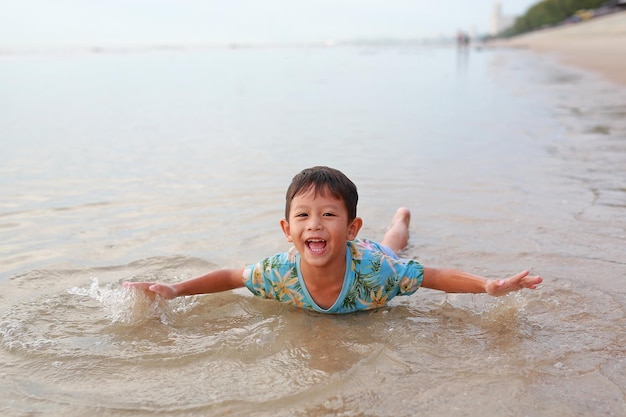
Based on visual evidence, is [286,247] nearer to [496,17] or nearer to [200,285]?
[200,285]

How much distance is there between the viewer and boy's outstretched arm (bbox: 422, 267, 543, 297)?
3.01 m

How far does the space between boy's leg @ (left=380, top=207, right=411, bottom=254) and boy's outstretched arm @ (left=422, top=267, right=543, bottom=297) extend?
926 millimetres

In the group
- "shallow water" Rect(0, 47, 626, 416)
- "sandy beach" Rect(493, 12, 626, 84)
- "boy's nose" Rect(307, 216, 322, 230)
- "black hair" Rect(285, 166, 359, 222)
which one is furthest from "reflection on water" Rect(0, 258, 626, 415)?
"sandy beach" Rect(493, 12, 626, 84)

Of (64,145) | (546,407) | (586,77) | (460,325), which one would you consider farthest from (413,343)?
(586,77)

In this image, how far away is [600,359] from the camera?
271 centimetres

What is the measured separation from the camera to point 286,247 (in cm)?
445

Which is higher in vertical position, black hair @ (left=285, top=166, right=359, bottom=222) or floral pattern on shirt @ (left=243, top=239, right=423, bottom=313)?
black hair @ (left=285, top=166, right=359, bottom=222)

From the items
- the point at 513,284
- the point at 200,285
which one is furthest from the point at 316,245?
the point at 513,284

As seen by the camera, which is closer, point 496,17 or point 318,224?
point 318,224

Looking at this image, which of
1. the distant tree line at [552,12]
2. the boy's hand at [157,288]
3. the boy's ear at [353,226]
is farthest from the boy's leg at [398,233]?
the distant tree line at [552,12]

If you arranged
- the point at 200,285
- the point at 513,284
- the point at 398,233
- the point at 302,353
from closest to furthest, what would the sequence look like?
the point at 302,353
the point at 513,284
the point at 200,285
the point at 398,233

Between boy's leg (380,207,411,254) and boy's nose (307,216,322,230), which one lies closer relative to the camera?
boy's nose (307,216,322,230)

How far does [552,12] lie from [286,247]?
79.9m

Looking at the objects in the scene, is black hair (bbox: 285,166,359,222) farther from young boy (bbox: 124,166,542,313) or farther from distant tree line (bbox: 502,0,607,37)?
distant tree line (bbox: 502,0,607,37)
